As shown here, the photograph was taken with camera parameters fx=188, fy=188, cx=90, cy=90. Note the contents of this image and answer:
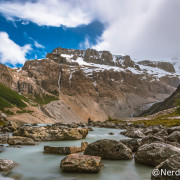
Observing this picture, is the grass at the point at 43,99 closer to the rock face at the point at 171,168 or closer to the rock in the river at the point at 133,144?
the rock in the river at the point at 133,144

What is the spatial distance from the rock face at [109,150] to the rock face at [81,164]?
8.80ft

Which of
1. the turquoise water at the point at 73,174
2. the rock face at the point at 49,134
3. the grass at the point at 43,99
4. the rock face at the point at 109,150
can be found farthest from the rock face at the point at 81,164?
the grass at the point at 43,99

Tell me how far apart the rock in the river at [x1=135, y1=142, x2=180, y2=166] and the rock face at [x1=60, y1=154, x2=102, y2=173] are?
9.85ft

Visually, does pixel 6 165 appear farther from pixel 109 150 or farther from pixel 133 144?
pixel 133 144

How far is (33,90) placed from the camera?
196000 mm

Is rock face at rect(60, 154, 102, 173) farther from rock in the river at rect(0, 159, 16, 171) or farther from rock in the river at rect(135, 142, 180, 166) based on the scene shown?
rock in the river at rect(135, 142, 180, 166)

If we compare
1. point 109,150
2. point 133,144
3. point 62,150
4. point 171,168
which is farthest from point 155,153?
point 62,150

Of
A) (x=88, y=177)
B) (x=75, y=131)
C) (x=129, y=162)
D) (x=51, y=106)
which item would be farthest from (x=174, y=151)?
(x=51, y=106)

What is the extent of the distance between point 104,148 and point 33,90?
634 feet

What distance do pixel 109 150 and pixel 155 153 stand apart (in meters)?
2.97

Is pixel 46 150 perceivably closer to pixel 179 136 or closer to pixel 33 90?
pixel 179 136

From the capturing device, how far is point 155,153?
10.3 m

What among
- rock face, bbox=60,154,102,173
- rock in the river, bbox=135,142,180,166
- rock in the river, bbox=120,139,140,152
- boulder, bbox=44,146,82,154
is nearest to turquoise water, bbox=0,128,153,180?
rock face, bbox=60,154,102,173

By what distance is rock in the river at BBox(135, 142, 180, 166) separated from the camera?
1002 centimetres
